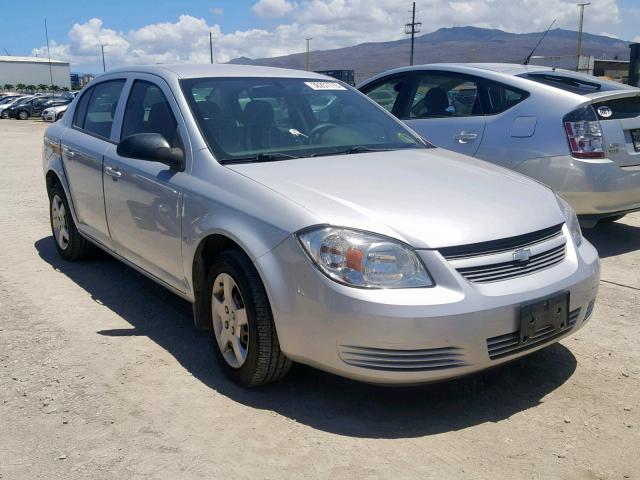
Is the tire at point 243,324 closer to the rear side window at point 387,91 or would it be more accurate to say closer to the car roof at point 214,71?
the car roof at point 214,71

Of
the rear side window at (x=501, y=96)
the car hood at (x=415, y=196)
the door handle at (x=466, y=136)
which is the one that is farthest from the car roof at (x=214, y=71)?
the rear side window at (x=501, y=96)

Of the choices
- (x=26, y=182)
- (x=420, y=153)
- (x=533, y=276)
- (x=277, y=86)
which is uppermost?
(x=277, y=86)

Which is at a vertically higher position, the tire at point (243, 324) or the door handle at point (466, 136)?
the door handle at point (466, 136)

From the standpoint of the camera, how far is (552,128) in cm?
564

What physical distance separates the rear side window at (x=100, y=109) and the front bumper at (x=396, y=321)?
251 cm

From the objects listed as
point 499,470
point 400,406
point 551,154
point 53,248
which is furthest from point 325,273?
point 53,248

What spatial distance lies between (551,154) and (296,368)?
3107 millimetres

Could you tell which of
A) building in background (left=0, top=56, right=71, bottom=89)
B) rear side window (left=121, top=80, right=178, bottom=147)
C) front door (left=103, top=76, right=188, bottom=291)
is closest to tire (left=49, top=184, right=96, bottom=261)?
front door (left=103, top=76, right=188, bottom=291)

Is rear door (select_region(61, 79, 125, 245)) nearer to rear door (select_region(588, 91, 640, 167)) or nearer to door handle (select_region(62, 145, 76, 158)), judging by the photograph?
door handle (select_region(62, 145, 76, 158))

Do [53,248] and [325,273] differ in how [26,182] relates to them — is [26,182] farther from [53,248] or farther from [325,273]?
[325,273]

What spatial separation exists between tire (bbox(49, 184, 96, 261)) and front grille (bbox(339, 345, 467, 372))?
3.53 m

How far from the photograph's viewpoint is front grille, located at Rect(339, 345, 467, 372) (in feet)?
9.55

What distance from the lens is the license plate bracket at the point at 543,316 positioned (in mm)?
3023

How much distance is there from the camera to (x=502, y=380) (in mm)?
3562
